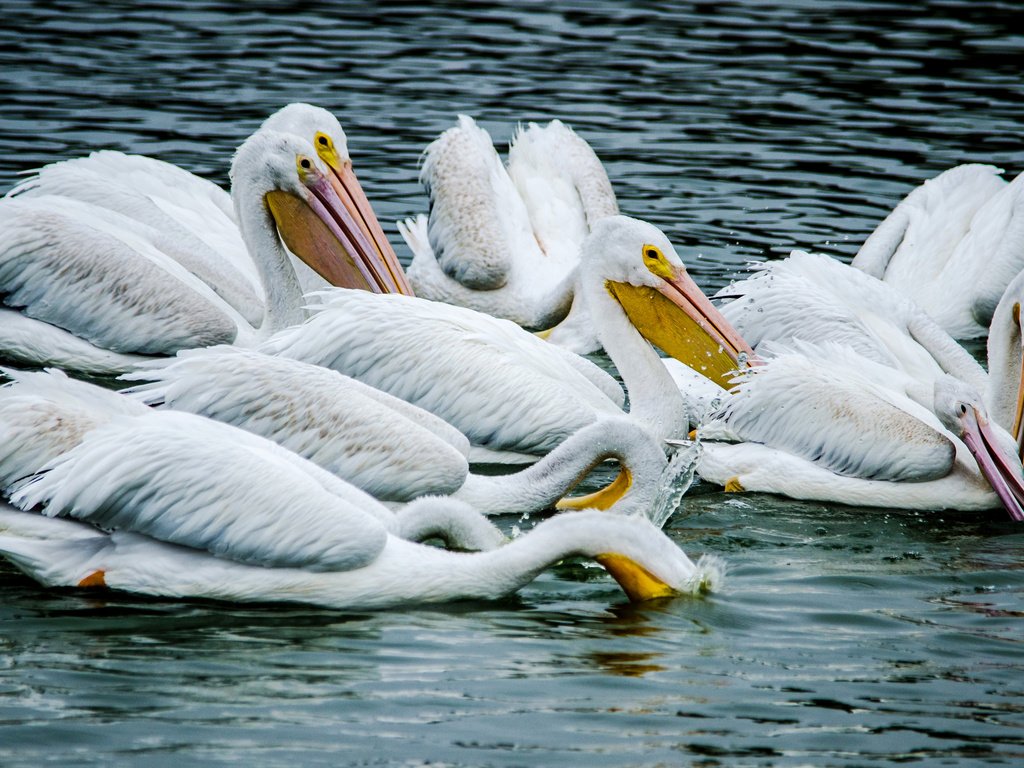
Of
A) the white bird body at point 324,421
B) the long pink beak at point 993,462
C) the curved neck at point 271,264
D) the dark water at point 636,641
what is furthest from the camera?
the curved neck at point 271,264

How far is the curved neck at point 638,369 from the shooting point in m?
6.62

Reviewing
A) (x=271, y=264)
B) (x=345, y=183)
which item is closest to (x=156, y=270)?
(x=271, y=264)

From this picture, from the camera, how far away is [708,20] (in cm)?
1593

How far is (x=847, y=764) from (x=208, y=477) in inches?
76.0

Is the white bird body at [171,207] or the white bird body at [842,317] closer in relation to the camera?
the white bird body at [842,317]

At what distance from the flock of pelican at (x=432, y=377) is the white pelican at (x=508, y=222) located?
2 centimetres

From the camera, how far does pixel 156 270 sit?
7.58 m

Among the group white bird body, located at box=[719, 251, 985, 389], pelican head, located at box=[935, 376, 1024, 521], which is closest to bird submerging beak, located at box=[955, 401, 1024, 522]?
pelican head, located at box=[935, 376, 1024, 521]

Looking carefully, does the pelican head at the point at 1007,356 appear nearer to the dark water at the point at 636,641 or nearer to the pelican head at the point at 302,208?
the dark water at the point at 636,641

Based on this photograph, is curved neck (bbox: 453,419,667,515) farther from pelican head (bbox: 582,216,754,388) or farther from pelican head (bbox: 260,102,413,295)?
pelican head (bbox: 260,102,413,295)

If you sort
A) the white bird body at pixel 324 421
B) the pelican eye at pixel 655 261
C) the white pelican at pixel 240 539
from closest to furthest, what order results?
1. the white pelican at pixel 240 539
2. the white bird body at pixel 324 421
3. the pelican eye at pixel 655 261

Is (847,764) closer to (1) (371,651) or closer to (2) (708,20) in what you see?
(1) (371,651)

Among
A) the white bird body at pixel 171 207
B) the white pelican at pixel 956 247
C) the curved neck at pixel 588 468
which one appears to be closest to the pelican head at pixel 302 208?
the white bird body at pixel 171 207

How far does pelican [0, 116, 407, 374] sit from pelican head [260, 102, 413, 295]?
1cm
